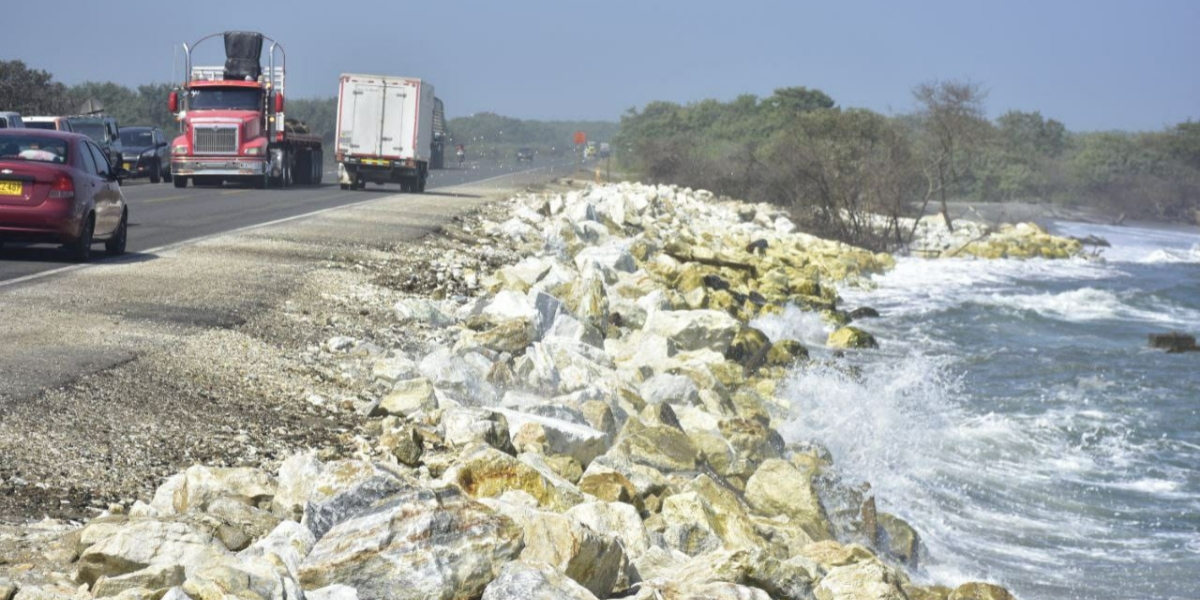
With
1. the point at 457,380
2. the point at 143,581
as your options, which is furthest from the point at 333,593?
the point at 457,380

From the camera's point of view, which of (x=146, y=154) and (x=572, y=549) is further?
(x=146, y=154)

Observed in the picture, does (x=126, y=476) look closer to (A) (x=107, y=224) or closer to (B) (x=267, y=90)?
(A) (x=107, y=224)

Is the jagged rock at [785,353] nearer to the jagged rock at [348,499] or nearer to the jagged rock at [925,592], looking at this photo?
the jagged rock at [925,592]

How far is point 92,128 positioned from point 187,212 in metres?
15.2

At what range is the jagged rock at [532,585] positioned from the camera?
5.13 meters

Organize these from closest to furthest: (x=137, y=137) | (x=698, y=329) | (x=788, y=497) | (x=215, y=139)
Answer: (x=788, y=497)
(x=698, y=329)
(x=215, y=139)
(x=137, y=137)

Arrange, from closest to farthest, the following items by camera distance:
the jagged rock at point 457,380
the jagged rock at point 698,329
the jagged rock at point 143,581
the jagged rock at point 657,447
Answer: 1. the jagged rock at point 143,581
2. the jagged rock at point 657,447
3. the jagged rock at point 457,380
4. the jagged rock at point 698,329

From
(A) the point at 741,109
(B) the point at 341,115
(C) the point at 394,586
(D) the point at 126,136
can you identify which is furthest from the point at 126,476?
(A) the point at 741,109

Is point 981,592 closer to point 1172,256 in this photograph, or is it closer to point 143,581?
point 143,581

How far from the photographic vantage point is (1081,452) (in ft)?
46.8

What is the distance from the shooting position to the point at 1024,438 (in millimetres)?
14586

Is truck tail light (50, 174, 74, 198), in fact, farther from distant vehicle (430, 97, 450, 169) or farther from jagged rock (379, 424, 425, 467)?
distant vehicle (430, 97, 450, 169)

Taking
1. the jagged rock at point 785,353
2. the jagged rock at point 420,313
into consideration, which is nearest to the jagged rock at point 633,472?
the jagged rock at point 420,313

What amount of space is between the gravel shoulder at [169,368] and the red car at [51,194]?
62 cm
